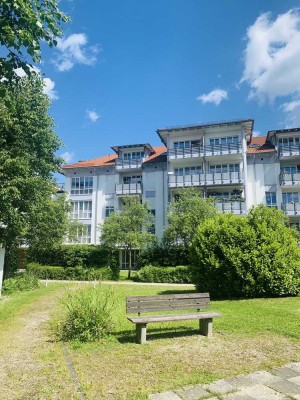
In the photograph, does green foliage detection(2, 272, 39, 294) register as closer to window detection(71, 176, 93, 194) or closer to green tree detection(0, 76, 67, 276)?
green tree detection(0, 76, 67, 276)

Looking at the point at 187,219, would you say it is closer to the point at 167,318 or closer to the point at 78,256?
the point at 78,256

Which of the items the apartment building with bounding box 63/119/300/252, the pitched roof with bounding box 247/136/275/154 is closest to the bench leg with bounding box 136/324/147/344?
the apartment building with bounding box 63/119/300/252

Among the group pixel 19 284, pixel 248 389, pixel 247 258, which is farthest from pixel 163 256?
pixel 248 389

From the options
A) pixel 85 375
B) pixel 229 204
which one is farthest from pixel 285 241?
pixel 229 204

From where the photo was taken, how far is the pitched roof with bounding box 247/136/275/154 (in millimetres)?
37938

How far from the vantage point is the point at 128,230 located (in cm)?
2947

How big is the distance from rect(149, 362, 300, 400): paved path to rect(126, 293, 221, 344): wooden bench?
8.11 ft

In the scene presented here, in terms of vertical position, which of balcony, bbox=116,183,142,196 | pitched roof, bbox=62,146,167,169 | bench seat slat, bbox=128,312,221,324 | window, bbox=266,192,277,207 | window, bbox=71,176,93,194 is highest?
pitched roof, bbox=62,146,167,169

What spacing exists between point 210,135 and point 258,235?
86.7 ft

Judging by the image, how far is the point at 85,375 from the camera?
523 cm

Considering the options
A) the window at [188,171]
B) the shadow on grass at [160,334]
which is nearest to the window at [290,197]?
the window at [188,171]

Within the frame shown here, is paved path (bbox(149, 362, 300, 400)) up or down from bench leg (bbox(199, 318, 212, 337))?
down

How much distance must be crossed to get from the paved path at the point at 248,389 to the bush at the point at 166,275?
2007cm

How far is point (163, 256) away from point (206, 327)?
22.5 m
